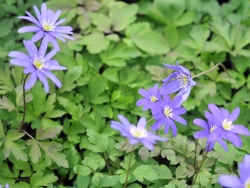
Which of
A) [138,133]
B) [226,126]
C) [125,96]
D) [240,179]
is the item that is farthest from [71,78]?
[240,179]

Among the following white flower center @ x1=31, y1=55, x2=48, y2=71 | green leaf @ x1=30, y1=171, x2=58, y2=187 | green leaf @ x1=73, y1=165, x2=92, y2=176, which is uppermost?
white flower center @ x1=31, y1=55, x2=48, y2=71

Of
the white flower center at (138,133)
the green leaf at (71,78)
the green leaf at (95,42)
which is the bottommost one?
the green leaf at (71,78)

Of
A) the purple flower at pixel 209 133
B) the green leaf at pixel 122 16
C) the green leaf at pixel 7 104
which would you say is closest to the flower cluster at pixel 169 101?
the purple flower at pixel 209 133

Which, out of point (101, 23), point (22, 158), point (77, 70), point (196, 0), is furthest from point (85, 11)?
point (22, 158)

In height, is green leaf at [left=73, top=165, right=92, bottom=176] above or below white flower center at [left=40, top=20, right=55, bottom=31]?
below

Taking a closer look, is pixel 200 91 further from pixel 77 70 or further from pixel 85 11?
pixel 85 11

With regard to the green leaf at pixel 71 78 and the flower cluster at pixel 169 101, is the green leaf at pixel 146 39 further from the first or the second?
the flower cluster at pixel 169 101

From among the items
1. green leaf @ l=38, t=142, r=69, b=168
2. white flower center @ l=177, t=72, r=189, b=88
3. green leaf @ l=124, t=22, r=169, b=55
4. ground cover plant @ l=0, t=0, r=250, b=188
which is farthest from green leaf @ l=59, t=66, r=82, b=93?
white flower center @ l=177, t=72, r=189, b=88

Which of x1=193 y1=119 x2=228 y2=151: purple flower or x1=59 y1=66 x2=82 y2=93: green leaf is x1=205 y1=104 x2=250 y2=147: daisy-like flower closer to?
x1=193 y1=119 x2=228 y2=151: purple flower
